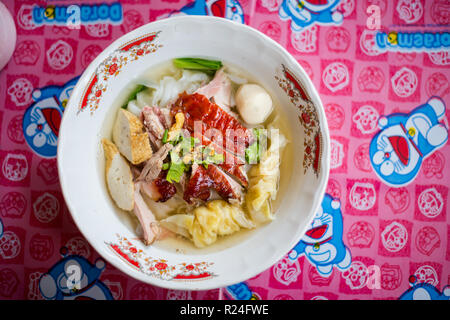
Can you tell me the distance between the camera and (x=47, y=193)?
1.87 meters

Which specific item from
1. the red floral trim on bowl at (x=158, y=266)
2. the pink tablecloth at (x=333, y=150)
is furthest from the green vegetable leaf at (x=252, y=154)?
the red floral trim on bowl at (x=158, y=266)

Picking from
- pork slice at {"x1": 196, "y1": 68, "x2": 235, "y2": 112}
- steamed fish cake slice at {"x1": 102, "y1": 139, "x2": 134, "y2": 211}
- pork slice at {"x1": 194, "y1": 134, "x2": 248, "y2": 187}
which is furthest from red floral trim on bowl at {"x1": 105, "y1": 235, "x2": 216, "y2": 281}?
pork slice at {"x1": 196, "y1": 68, "x2": 235, "y2": 112}

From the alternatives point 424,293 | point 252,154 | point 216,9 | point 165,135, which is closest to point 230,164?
point 252,154

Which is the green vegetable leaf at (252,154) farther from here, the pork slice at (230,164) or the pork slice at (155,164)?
the pork slice at (155,164)

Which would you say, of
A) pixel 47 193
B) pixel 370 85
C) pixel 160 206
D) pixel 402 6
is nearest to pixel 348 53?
pixel 370 85

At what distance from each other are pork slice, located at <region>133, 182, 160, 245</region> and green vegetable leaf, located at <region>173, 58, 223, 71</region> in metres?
0.67

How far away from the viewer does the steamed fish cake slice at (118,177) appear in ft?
5.57

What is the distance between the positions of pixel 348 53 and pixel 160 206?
1369 millimetres

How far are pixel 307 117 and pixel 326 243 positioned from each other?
764 millimetres

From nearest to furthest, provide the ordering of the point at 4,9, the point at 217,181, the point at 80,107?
the point at 80,107, the point at 217,181, the point at 4,9

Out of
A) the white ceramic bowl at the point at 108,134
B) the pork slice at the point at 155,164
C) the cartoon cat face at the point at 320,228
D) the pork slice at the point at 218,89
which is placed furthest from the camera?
the cartoon cat face at the point at 320,228

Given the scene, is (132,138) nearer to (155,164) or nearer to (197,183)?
(155,164)

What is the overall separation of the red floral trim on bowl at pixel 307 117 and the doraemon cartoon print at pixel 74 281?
1.30 m

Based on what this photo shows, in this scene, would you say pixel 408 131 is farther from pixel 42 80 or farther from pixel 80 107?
pixel 42 80
